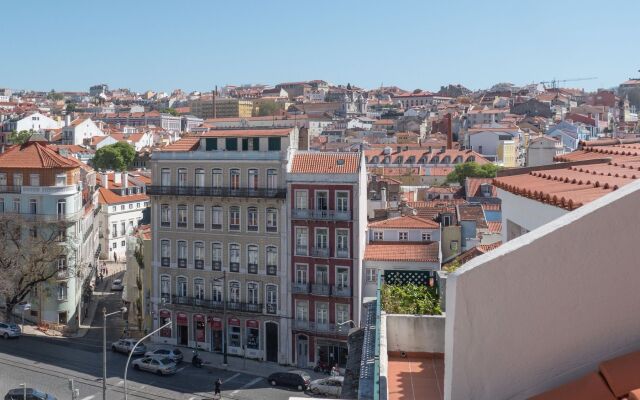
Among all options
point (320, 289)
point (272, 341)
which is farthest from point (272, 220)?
point (272, 341)

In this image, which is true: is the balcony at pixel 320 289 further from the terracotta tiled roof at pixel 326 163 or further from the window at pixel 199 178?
the window at pixel 199 178

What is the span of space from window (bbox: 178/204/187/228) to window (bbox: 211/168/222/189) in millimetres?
2354

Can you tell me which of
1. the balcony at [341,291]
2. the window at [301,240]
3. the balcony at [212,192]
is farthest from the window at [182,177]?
the balcony at [341,291]

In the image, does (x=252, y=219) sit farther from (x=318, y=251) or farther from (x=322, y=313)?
(x=322, y=313)

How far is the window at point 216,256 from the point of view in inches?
1535

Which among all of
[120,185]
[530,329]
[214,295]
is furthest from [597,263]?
[120,185]

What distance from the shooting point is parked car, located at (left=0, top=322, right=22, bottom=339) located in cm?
3938

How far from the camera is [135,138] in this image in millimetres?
123875

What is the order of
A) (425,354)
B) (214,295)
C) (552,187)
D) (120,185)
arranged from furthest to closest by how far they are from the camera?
(120,185), (214,295), (425,354), (552,187)

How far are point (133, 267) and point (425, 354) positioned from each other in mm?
40597

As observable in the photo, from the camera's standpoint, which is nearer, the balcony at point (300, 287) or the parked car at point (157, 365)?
the parked car at point (157, 365)

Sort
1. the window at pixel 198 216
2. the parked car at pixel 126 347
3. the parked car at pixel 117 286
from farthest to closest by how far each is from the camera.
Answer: the parked car at pixel 117 286 → the window at pixel 198 216 → the parked car at pixel 126 347

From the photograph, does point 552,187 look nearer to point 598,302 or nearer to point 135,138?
point 598,302

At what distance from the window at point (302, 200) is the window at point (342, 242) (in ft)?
6.99
